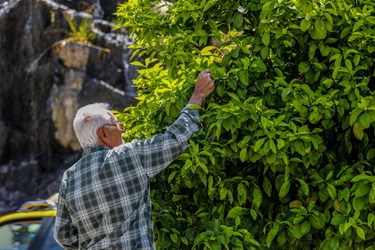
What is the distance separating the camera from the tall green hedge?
14.6 ft

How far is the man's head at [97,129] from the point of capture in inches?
176

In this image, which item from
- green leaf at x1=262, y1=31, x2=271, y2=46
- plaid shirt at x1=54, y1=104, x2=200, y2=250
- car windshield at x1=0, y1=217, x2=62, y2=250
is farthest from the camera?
car windshield at x1=0, y1=217, x2=62, y2=250

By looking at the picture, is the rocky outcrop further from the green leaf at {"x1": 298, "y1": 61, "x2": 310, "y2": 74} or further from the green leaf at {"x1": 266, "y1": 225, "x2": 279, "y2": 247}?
the green leaf at {"x1": 266, "y1": 225, "x2": 279, "y2": 247}

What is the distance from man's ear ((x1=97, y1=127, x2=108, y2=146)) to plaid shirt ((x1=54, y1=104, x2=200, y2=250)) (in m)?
0.05

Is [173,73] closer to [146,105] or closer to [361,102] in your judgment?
[146,105]

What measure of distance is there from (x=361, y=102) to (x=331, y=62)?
1.29ft

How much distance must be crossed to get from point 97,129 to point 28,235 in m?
2.89

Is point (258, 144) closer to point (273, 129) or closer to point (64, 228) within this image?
point (273, 129)

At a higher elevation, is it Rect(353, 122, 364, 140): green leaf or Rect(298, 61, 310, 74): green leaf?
Rect(298, 61, 310, 74): green leaf

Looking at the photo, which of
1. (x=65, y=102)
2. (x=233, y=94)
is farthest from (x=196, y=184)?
(x=65, y=102)

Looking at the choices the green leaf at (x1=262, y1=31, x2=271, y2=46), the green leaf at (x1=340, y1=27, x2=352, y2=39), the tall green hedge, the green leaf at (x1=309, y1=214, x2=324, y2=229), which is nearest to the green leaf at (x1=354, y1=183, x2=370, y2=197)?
the tall green hedge

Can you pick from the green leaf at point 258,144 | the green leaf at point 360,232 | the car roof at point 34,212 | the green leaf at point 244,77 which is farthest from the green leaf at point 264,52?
the car roof at point 34,212

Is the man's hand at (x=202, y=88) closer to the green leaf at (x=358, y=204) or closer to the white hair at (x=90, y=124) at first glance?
the white hair at (x=90, y=124)

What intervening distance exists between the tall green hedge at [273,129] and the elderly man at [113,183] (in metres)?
0.22
